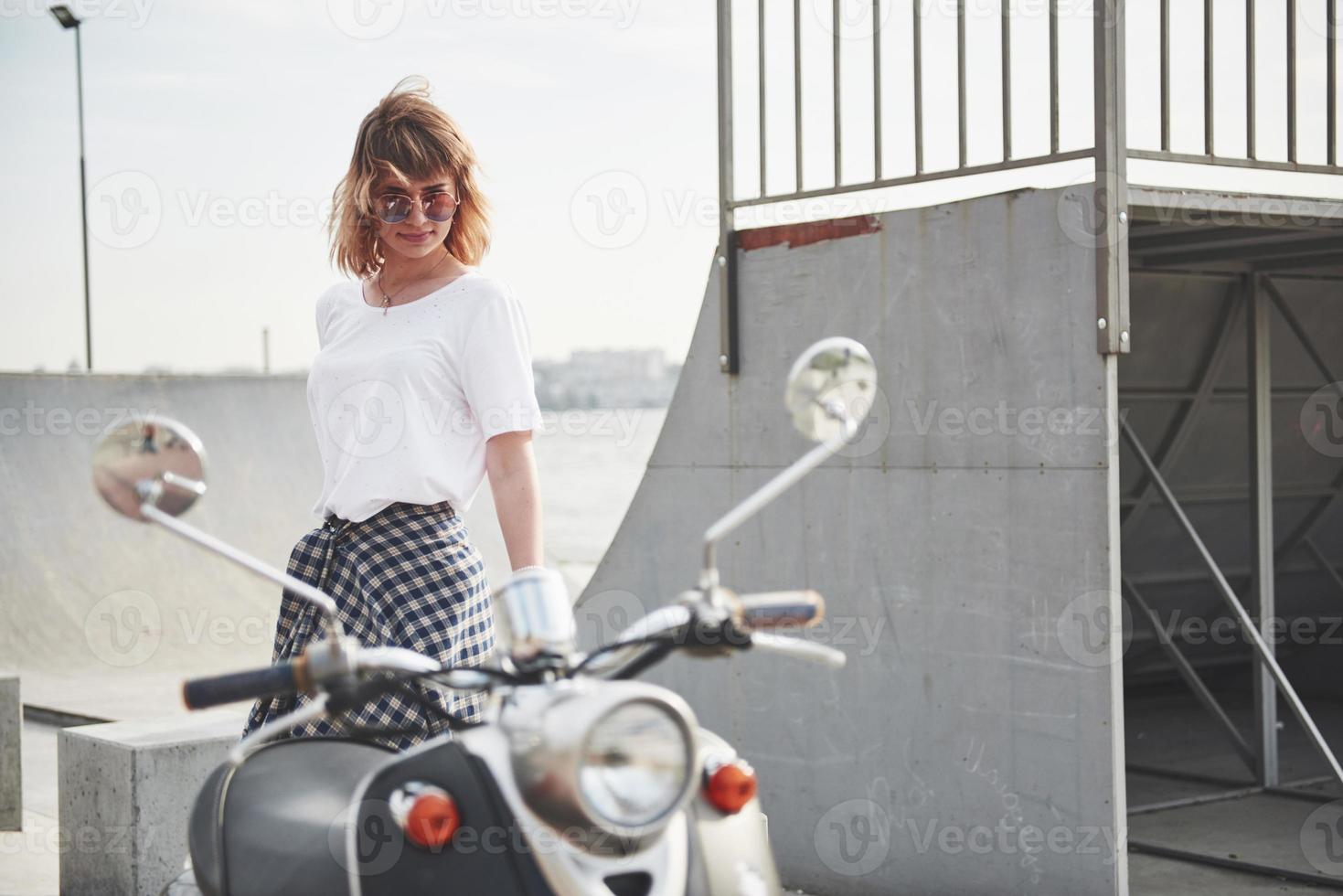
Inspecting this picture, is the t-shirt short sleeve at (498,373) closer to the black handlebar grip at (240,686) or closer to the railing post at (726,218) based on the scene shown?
the black handlebar grip at (240,686)

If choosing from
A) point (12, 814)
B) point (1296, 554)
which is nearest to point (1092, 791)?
point (12, 814)

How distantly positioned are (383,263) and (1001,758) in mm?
2576

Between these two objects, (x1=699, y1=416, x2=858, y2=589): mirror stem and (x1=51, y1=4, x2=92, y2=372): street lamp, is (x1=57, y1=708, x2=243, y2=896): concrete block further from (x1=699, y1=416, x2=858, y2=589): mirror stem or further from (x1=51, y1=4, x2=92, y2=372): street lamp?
(x1=51, y1=4, x2=92, y2=372): street lamp

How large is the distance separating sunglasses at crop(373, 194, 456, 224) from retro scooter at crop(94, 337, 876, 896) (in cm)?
90

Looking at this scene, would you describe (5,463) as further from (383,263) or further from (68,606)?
(383,263)

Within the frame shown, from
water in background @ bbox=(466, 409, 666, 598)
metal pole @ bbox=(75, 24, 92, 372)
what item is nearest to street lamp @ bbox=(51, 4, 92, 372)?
metal pole @ bbox=(75, 24, 92, 372)

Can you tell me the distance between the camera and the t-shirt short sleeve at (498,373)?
2.54 m

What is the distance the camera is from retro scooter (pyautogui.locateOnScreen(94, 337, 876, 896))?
1525 millimetres

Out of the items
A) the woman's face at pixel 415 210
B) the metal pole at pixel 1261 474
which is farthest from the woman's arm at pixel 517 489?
the metal pole at pixel 1261 474

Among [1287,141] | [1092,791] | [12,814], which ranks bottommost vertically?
[12,814]

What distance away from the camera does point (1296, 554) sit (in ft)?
26.9

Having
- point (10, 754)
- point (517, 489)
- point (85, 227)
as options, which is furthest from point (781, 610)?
point (85, 227)

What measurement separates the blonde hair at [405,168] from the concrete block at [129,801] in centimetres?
237

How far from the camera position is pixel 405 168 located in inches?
103
